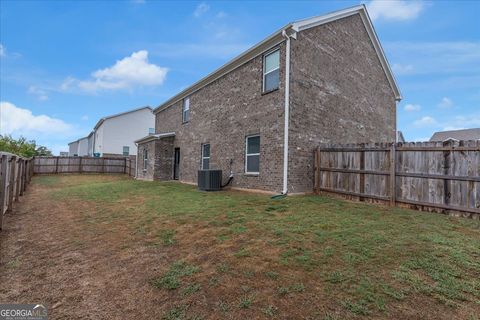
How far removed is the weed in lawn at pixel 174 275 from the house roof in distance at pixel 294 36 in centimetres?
874

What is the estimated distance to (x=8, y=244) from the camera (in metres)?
4.95

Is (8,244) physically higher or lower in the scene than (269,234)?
lower

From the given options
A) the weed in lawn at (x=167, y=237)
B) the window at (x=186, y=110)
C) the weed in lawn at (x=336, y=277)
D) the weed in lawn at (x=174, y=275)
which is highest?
the window at (x=186, y=110)

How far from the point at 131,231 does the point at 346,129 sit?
10.1 metres

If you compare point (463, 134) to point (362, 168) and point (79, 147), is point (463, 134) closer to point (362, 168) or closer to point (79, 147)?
point (362, 168)

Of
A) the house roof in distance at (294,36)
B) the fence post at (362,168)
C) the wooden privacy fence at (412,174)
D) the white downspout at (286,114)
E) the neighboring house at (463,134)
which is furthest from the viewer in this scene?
the neighboring house at (463,134)

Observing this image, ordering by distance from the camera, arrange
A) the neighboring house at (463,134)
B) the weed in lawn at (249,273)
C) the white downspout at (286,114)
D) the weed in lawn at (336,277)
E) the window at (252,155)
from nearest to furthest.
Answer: the weed in lawn at (336,277) < the weed in lawn at (249,273) < the white downspout at (286,114) < the window at (252,155) < the neighboring house at (463,134)

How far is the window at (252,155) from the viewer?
420 inches

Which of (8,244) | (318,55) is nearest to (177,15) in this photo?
(318,55)

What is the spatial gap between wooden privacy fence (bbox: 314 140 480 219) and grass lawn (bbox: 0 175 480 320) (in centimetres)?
62

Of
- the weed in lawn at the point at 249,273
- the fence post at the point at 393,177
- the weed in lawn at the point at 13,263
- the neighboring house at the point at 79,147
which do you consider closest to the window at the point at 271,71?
the fence post at the point at 393,177

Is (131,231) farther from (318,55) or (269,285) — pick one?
(318,55)

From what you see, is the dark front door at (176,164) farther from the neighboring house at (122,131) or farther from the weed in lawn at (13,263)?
the neighboring house at (122,131)

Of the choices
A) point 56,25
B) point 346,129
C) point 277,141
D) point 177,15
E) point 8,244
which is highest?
point 177,15
